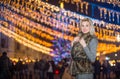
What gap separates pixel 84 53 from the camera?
236 inches

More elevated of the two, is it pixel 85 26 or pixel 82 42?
pixel 85 26

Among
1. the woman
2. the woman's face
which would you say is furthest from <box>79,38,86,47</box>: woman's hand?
the woman's face

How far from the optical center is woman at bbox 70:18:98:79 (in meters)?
5.95

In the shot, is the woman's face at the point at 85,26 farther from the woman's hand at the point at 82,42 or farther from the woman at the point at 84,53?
the woman's hand at the point at 82,42

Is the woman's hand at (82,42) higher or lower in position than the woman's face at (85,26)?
lower

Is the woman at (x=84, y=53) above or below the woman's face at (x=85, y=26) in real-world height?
below

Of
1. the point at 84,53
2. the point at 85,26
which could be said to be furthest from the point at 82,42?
the point at 85,26

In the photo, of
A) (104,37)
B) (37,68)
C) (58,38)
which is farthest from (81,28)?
(58,38)

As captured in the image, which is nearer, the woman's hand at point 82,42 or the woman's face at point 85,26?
the woman's hand at point 82,42

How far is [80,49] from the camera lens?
19.7 ft

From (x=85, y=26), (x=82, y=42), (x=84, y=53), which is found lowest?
(x=84, y=53)

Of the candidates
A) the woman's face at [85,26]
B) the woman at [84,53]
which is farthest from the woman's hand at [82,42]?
the woman's face at [85,26]

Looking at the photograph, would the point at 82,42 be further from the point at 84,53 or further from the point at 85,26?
the point at 85,26

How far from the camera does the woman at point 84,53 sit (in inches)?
234
